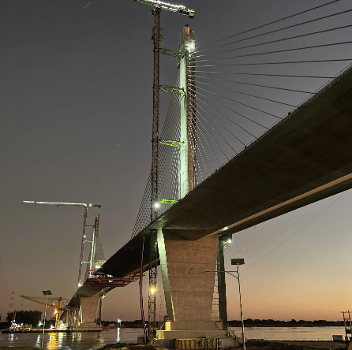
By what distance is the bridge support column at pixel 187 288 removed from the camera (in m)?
40.3

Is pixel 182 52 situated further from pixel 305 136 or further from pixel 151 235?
pixel 305 136

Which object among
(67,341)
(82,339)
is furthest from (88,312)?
(67,341)

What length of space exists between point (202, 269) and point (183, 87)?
767 inches

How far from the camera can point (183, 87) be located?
3878cm

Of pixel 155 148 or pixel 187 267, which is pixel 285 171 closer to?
pixel 187 267

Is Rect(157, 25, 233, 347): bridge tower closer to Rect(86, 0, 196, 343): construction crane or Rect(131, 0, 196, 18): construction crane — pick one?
Rect(86, 0, 196, 343): construction crane

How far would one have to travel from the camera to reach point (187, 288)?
136ft

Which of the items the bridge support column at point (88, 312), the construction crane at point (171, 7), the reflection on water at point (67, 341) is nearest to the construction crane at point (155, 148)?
the construction crane at point (171, 7)

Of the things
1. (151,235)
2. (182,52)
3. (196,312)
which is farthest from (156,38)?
(196,312)

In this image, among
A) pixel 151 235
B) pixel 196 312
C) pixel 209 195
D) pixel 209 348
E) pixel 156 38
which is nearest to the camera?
pixel 209 195

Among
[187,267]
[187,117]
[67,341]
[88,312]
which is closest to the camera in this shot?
[187,117]

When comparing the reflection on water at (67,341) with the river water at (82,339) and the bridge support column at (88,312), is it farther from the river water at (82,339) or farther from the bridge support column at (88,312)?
the bridge support column at (88,312)

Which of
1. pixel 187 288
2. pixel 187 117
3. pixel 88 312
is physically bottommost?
pixel 88 312

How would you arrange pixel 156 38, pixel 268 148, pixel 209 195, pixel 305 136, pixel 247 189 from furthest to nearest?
pixel 156 38
pixel 209 195
pixel 247 189
pixel 268 148
pixel 305 136
